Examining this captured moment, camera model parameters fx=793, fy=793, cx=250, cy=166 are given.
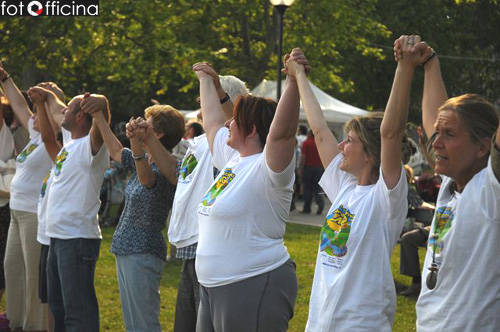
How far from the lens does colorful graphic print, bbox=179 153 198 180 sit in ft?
15.7

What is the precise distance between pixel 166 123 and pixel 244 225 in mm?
1588

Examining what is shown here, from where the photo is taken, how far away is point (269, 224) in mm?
3795

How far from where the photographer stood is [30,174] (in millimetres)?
6422

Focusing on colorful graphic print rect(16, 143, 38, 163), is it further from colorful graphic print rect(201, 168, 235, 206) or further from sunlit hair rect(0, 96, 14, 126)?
colorful graphic print rect(201, 168, 235, 206)

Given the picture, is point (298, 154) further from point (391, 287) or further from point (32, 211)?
point (391, 287)

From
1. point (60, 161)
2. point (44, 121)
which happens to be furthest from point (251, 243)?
point (44, 121)

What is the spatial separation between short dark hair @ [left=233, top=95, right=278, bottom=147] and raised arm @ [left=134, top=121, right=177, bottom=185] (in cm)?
91

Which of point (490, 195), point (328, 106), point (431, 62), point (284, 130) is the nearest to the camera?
point (490, 195)

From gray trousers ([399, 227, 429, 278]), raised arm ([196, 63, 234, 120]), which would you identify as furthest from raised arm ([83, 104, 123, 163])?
gray trousers ([399, 227, 429, 278])

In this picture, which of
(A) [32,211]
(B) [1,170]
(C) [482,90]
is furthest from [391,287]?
(C) [482,90]

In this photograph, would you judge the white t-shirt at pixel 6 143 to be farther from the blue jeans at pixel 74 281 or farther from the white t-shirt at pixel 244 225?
the white t-shirt at pixel 244 225

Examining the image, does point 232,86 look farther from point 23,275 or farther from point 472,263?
point 23,275

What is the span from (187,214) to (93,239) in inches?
42.2

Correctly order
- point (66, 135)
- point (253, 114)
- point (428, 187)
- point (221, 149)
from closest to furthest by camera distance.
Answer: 1. point (253, 114)
2. point (221, 149)
3. point (66, 135)
4. point (428, 187)
